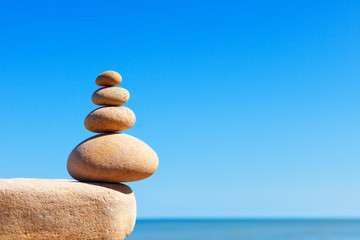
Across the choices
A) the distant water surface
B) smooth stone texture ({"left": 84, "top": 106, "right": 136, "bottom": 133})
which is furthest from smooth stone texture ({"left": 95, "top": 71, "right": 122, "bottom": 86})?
the distant water surface

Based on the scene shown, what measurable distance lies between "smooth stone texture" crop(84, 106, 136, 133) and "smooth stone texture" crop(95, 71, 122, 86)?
1.96ft

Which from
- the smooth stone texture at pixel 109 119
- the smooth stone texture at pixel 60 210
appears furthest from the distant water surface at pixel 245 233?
the smooth stone texture at pixel 60 210

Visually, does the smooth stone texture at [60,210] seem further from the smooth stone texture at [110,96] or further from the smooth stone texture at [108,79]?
the smooth stone texture at [108,79]

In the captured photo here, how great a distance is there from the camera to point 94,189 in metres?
8.38

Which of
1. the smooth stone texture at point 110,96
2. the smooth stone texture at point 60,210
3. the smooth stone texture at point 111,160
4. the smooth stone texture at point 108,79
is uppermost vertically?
the smooth stone texture at point 108,79

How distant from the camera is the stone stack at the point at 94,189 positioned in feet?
25.7

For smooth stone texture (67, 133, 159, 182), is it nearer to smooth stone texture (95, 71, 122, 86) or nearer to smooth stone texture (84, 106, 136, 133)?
smooth stone texture (84, 106, 136, 133)

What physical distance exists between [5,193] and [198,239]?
29.1 meters

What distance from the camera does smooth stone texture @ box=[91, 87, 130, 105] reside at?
365 inches

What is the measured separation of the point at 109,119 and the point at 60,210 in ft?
6.81

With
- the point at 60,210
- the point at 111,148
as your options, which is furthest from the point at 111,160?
the point at 60,210

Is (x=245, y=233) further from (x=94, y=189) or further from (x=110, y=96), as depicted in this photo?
(x=94, y=189)

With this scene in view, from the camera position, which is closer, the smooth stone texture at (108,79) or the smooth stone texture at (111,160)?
the smooth stone texture at (111,160)

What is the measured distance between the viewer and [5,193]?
769cm
